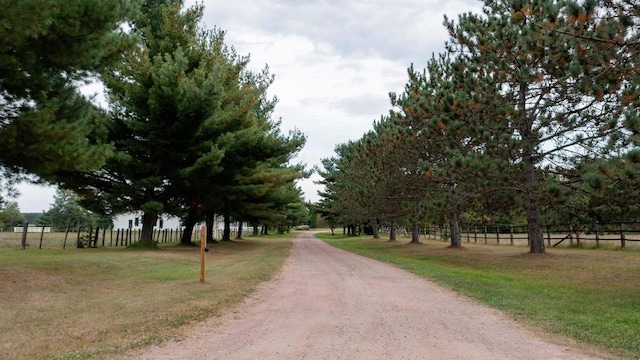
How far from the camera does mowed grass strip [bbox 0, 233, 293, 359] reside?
551 centimetres

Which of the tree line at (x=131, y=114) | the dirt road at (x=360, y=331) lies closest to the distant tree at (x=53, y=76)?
the tree line at (x=131, y=114)

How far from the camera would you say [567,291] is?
10.8 meters

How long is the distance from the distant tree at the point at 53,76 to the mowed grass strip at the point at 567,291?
31.1 feet

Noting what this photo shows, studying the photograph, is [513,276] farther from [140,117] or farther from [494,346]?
[140,117]

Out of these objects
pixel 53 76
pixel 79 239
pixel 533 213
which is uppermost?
pixel 53 76

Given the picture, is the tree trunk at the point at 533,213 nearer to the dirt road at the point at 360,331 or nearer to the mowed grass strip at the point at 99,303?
the dirt road at the point at 360,331

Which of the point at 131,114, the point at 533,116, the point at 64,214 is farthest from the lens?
the point at 64,214

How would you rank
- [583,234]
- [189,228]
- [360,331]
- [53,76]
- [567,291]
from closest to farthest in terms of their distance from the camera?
[360,331] < [53,76] < [567,291] < [189,228] < [583,234]

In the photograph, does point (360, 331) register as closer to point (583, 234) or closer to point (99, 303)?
point (99, 303)

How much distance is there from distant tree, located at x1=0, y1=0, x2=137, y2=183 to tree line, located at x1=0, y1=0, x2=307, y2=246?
2 cm

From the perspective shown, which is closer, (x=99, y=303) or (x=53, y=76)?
(x=99, y=303)

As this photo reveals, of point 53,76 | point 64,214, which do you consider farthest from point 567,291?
point 64,214

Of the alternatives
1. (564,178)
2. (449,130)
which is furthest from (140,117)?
(564,178)

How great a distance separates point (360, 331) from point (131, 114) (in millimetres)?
17780
